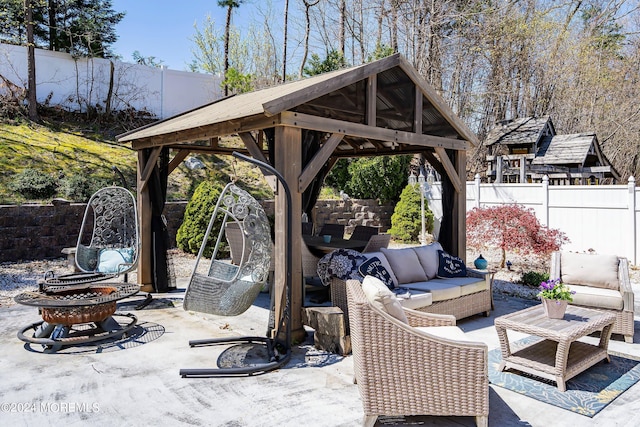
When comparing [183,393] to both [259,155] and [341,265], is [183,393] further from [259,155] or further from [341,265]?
[259,155]

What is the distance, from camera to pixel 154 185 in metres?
6.45

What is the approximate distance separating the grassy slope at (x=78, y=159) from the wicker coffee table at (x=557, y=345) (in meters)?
8.71

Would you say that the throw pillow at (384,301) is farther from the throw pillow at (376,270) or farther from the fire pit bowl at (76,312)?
the fire pit bowl at (76,312)

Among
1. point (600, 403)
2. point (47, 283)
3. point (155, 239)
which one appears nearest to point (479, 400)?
point (600, 403)

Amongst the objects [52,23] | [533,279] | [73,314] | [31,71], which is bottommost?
[533,279]

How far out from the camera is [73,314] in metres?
4.19

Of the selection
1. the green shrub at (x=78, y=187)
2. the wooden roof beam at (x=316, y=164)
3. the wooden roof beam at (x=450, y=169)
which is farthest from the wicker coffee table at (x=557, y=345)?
the green shrub at (x=78, y=187)

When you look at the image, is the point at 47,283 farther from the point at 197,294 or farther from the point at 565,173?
the point at 565,173

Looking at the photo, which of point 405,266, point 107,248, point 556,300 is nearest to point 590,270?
point 556,300

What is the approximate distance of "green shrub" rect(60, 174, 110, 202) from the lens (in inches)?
361

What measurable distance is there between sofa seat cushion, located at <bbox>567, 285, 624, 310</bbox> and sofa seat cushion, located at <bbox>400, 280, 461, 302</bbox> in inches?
46.8

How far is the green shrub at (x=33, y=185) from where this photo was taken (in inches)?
345

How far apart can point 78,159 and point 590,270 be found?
1077cm

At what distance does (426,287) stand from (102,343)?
3.31 m
